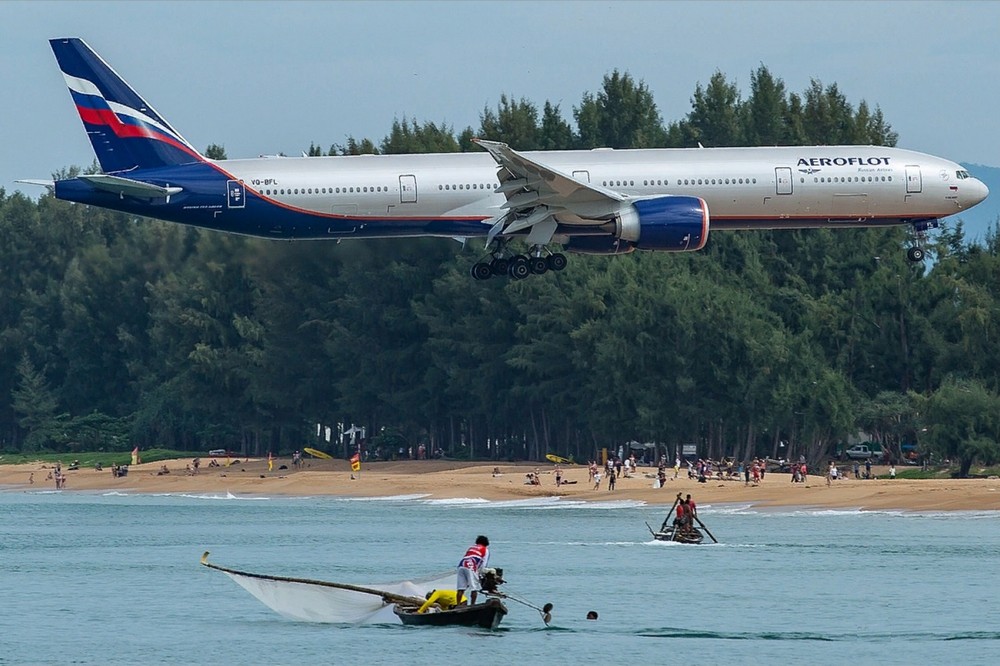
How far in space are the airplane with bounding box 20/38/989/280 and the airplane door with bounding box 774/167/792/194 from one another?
0.04m

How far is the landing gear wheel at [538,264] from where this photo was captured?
6962 centimetres

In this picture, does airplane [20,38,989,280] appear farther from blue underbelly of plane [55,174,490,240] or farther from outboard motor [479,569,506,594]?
outboard motor [479,569,506,594]

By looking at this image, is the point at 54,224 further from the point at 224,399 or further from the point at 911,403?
the point at 911,403

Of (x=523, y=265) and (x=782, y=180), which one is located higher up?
(x=782, y=180)

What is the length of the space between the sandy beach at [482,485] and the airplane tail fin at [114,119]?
3235cm

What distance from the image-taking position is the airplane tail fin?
238ft

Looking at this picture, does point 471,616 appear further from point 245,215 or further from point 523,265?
point 245,215

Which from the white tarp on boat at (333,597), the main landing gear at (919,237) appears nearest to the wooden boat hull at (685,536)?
the main landing gear at (919,237)

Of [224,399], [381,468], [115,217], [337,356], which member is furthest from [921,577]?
[115,217]

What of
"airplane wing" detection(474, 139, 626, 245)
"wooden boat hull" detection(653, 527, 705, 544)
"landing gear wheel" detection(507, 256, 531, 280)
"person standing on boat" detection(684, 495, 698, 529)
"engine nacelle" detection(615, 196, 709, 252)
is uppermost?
"airplane wing" detection(474, 139, 626, 245)

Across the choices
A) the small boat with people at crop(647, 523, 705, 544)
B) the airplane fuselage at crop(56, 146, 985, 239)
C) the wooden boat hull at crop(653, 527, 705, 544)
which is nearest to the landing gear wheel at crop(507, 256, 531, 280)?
the airplane fuselage at crop(56, 146, 985, 239)

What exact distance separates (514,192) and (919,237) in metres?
17.2

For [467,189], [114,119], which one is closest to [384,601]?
[467,189]

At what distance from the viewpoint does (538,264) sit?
6969cm
